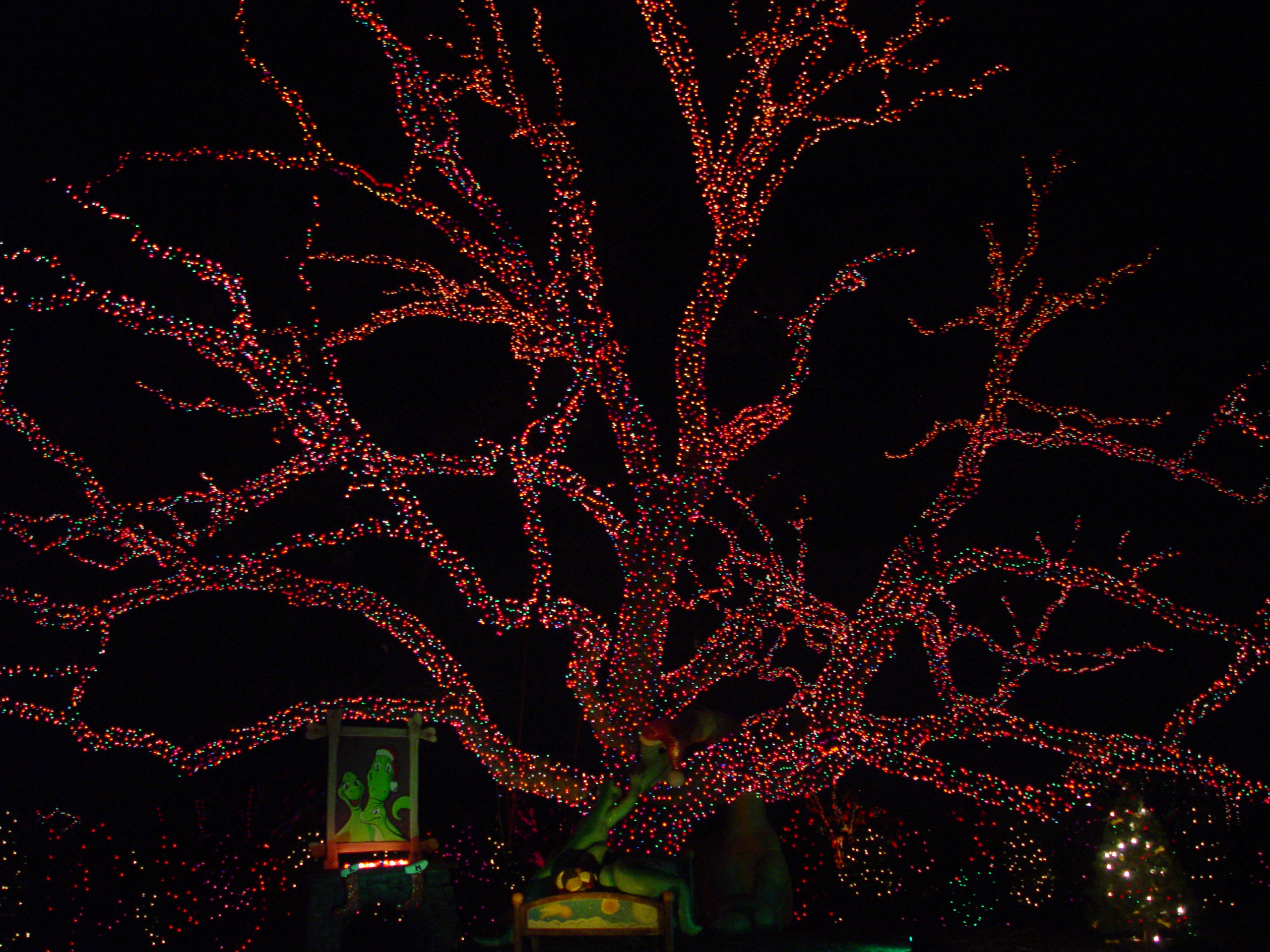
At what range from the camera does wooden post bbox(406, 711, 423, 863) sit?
6.64m

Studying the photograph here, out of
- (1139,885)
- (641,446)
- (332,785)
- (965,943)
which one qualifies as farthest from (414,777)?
(1139,885)

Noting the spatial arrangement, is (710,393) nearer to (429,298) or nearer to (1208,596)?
(429,298)

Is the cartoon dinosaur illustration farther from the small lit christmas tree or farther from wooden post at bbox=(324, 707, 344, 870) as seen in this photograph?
the small lit christmas tree

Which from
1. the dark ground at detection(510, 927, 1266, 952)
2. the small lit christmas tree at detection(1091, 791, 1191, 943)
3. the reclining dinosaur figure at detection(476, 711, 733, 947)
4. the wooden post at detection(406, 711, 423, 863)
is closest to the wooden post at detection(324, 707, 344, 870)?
the wooden post at detection(406, 711, 423, 863)

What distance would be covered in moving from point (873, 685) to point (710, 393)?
4177mm

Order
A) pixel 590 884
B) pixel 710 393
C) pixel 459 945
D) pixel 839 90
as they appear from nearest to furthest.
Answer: pixel 590 884 → pixel 459 945 → pixel 839 90 → pixel 710 393

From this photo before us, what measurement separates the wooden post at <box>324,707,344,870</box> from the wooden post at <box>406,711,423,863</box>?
0.49 metres

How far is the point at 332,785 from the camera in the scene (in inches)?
253

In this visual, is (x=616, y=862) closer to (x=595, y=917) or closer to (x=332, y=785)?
(x=595, y=917)

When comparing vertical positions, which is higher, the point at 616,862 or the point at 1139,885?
the point at 616,862

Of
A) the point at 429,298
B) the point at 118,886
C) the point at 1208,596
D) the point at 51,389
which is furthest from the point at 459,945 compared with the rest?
the point at 1208,596

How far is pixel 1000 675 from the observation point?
11.5 metres

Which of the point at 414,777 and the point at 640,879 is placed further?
the point at 414,777

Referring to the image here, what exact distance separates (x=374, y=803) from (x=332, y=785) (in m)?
0.31
